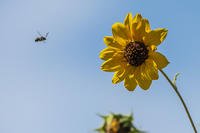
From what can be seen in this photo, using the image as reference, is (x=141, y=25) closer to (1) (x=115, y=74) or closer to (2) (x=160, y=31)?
(2) (x=160, y=31)

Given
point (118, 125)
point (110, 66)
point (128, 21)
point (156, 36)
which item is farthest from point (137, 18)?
point (118, 125)

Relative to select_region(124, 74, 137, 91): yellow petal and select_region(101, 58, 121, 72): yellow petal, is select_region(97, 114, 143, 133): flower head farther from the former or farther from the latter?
select_region(101, 58, 121, 72): yellow petal

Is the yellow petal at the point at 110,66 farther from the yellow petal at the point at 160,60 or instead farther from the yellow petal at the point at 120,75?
the yellow petal at the point at 160,60

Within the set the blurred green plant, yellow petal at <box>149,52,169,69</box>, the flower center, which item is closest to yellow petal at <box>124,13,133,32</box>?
the flower center

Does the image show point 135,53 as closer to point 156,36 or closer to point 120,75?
point 120,75

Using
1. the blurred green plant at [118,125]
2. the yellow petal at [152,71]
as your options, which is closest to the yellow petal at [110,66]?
the yellow petal at [152,71]

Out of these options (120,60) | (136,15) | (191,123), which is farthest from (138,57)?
(191,123)
